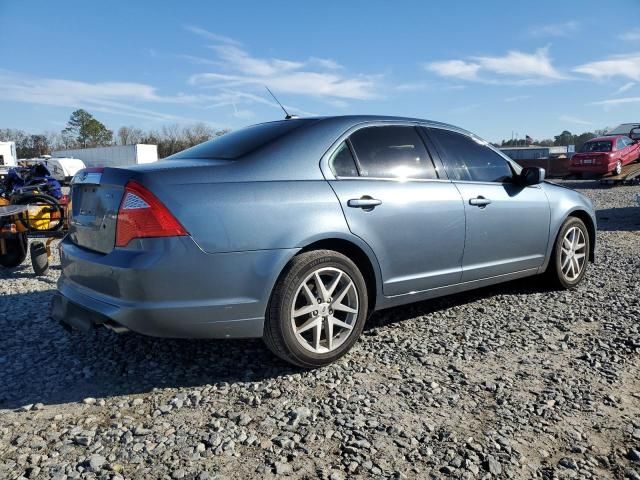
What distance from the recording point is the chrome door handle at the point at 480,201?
4.00 meters

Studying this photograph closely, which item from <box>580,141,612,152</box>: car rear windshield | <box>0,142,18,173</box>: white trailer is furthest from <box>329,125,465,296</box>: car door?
<box>0,142,18,173</box>: white trailer

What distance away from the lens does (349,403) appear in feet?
8.98

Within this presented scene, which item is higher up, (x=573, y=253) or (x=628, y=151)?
(x=628, y=151)

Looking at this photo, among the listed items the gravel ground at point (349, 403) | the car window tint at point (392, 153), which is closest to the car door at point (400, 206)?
the car window tint at point (392, 153)

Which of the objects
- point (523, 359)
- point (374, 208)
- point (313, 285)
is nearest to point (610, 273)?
point (523, 359)

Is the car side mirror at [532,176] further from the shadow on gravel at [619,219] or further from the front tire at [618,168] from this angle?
the front tire at [618,168]

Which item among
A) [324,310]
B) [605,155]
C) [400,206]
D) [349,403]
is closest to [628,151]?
[605,155]

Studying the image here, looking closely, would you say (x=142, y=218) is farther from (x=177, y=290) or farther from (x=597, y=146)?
(x=597, y=146)

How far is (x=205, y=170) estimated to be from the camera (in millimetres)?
2896

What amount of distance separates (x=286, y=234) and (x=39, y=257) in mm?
4300

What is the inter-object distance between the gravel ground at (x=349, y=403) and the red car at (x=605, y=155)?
19023 millimetres

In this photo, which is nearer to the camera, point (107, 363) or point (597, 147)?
point (107, 363)

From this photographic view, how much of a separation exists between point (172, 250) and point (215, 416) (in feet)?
2.90

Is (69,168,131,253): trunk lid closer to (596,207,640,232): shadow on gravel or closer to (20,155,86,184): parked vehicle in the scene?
(596,207,640,232): shadow on gravel
